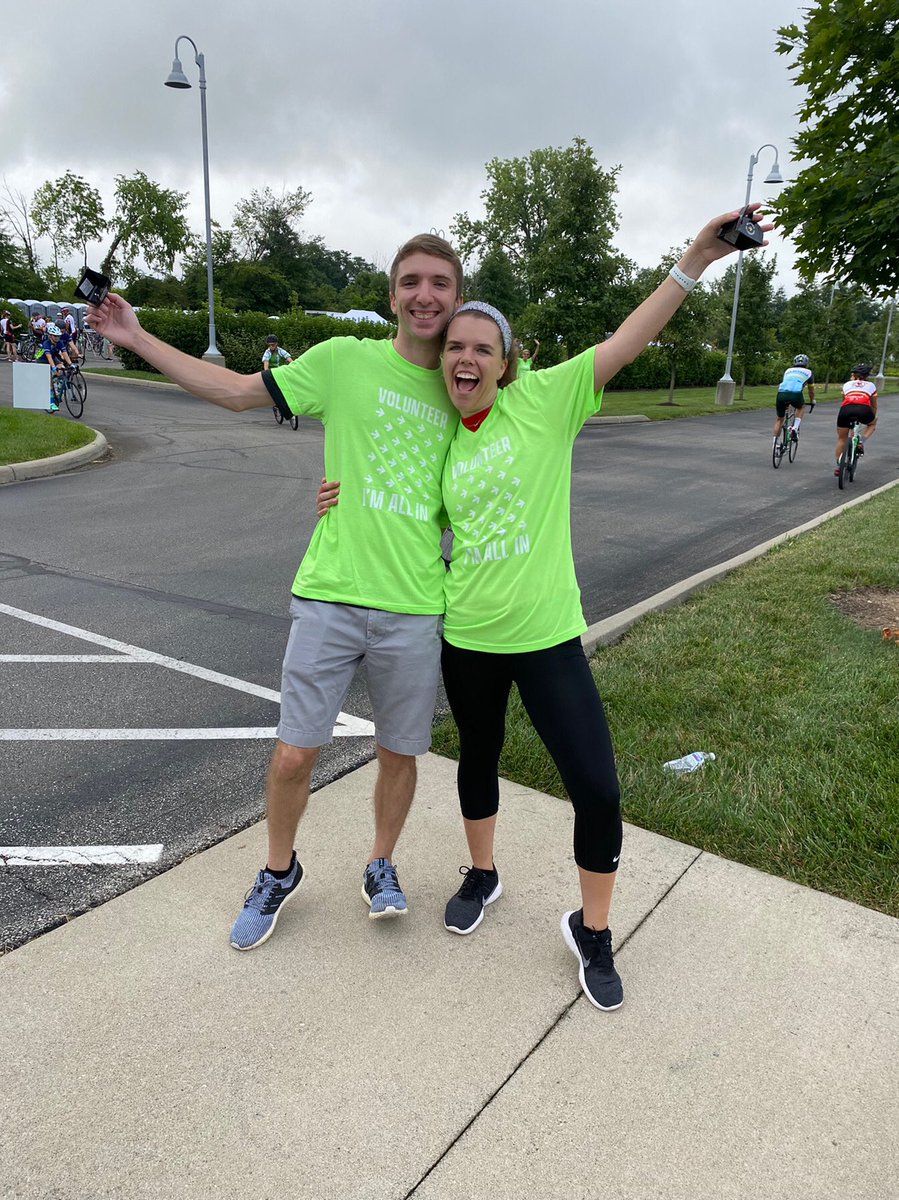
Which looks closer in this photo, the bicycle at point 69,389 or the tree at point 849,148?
the tree at point 849,148

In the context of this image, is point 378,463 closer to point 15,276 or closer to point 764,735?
point 764,735

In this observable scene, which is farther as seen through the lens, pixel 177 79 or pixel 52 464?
pixel 177 79

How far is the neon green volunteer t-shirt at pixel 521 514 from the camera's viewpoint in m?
2.28

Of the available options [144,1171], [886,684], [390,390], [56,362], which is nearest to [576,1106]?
[144,1171]

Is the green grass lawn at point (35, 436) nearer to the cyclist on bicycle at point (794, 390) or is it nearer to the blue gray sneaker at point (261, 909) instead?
the blue gray sneaker at point (261, 909)

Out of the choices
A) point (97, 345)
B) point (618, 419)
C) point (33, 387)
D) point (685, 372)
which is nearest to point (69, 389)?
point (33, 387)

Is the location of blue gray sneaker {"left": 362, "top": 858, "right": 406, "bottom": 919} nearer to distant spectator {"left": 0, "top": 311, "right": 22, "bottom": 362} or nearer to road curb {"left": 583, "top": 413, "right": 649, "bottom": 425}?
road curb {"left": 583, "top": 413, "right": 649, "bottom": 425}

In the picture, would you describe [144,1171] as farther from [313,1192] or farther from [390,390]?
[390,390]

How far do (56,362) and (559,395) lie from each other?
57.5ft

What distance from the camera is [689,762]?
3.59 meters

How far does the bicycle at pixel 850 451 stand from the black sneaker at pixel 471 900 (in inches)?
451

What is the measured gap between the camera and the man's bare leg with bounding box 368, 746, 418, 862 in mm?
2650

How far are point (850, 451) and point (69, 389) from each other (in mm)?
14944

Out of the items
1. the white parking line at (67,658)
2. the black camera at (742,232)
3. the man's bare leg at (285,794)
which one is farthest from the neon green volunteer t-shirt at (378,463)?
the white parking line at (67,658)
